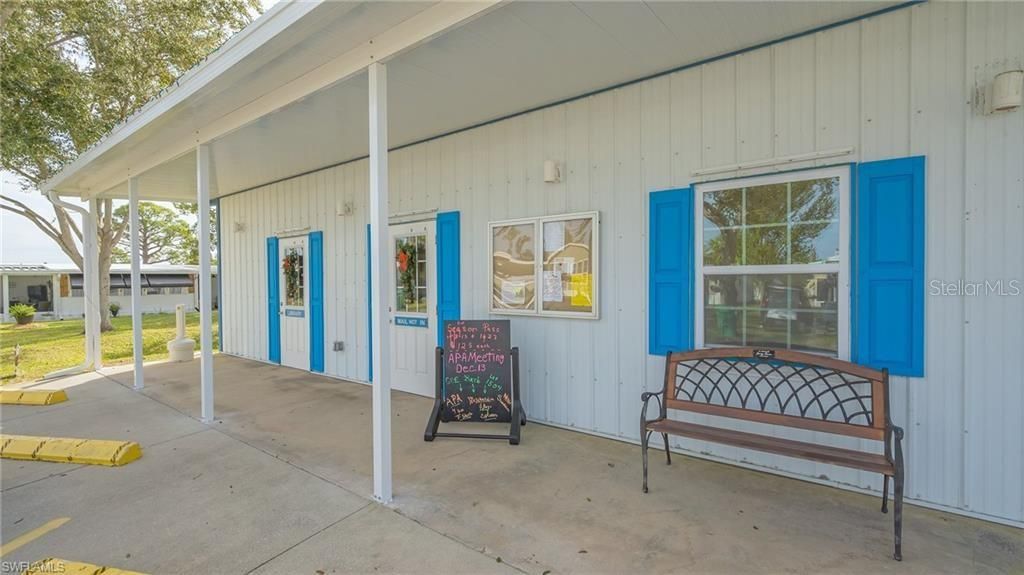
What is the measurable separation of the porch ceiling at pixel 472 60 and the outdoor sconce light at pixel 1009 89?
676 millimetres

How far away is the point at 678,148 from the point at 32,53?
899 centimetres

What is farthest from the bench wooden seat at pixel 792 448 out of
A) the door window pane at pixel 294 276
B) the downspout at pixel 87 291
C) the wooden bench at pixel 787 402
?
the downspout at pixel 87 291

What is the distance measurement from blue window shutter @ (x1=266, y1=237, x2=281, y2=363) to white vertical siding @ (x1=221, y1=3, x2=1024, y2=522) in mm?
3550

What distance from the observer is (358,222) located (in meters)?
5.68

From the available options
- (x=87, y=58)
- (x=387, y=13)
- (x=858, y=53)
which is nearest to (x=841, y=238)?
(x=858, y=53)

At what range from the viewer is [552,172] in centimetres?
386

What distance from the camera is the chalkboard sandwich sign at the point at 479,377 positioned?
3910mm

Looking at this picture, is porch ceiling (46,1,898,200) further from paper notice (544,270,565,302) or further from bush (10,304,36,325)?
bush (10,304,36,325)

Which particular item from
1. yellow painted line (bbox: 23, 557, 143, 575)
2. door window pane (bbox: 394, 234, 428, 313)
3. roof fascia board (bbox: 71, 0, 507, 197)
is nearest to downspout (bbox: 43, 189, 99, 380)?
roof fascia board (bbox: 71, 0, 507, 197)

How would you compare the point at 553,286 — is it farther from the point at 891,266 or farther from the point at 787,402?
the point at 891,266

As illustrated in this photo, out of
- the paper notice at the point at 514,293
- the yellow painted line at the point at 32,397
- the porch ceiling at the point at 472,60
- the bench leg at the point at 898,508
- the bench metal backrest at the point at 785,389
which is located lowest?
the yellow painted line at the point at 32,397

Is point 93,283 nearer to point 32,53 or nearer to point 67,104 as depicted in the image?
point 67,104

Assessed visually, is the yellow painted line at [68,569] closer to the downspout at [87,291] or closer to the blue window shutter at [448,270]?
the blue window shutter at [448,270]

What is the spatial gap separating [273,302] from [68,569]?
18.0 feet
